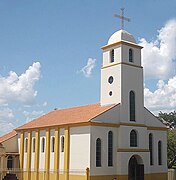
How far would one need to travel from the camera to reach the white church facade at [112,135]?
33375 millimetres

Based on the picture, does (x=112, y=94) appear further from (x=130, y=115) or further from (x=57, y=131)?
(x=57, y=131)

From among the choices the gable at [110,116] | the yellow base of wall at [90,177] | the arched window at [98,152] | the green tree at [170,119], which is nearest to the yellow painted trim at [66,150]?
the yellow base of wall at [90,177]

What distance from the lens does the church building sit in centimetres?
3341

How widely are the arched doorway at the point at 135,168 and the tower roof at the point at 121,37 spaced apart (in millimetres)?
11960

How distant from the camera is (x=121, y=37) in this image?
36.8 m

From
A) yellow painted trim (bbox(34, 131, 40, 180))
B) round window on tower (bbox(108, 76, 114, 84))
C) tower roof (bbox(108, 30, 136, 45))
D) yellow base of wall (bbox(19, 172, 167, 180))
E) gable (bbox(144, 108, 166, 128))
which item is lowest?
yellow base of wall (bbox(19, 172, 167, 180))

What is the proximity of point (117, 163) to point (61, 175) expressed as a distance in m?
5.87

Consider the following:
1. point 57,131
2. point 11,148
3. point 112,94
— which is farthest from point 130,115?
point 11,148

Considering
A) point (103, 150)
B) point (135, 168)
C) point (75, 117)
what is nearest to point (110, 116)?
point (103, 150)

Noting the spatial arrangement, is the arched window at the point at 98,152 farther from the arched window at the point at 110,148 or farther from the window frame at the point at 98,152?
the arched window at the point at 110,148

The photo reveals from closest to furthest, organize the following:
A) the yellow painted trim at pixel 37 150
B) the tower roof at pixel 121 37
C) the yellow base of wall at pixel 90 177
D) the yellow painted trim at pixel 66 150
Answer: the yellow base of wall at pixel 90 177 < the yellow painted trim at pixel 66 150 < the tower roof at pixel 121 37 < the yellow painted trim at pixel 37 150

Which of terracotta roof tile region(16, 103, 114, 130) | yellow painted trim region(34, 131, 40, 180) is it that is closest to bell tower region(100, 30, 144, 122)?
terracotta roof tile region(16, 103, 114, 130)

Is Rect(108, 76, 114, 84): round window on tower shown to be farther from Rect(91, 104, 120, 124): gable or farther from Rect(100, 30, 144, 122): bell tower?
Rect(91, 104, 120, 124): gable

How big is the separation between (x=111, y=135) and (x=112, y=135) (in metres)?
0.10
